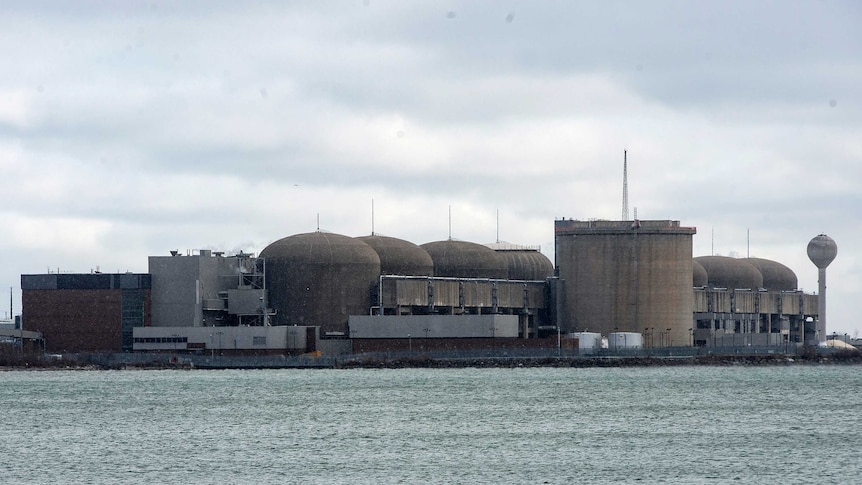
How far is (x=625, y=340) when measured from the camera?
169750 millimetres

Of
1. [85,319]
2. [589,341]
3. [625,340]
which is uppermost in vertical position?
[85,319]

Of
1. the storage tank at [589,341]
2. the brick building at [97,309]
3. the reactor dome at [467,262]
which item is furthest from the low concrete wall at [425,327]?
the brick building at [97,309]

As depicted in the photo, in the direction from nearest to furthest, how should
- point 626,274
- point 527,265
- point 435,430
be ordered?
point 435,430, point 626,274, point 527,265

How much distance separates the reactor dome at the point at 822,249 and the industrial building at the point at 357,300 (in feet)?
82.7

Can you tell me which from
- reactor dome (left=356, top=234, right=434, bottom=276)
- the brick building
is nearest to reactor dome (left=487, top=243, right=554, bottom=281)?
reactor dome (left=356, top=234, right=434, bottom=276)

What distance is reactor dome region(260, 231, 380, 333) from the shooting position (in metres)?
164

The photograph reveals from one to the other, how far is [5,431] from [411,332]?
255ft

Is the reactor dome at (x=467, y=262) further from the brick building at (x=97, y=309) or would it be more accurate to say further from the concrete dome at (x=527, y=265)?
the brick building at (x=97, y=309)

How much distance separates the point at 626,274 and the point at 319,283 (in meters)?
32.3

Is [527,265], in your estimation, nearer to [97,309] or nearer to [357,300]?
[357,300]

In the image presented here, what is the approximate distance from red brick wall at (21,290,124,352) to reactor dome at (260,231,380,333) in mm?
13675

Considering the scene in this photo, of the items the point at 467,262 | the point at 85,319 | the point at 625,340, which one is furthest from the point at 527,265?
the point at 85,319

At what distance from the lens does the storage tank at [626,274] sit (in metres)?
170

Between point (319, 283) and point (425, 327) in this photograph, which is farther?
point (319, 283)
